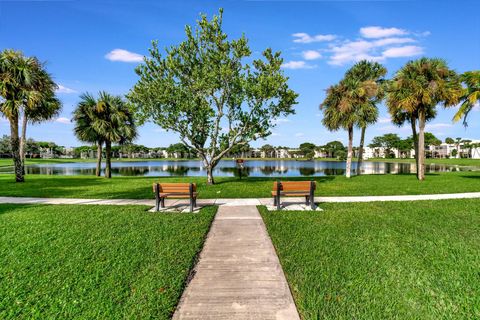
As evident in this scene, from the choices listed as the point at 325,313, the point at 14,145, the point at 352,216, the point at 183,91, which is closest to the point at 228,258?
the point at 325,313

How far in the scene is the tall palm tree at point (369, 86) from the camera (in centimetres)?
2206

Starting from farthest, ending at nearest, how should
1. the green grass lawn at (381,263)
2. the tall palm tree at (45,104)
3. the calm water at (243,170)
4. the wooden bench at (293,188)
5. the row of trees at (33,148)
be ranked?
the row of trees at (33,148), the calm water at (243,170), the tall palm tree at (45,104), the wooden bench at (293,188), the green grass lawn at (381,263)

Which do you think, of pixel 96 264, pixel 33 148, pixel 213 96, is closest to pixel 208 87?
pixel 213 96

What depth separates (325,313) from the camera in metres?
3.47

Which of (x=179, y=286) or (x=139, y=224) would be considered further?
(x=139, y=224)

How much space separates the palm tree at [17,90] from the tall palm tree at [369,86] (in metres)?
25.6

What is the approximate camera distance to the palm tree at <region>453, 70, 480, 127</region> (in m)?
18.2

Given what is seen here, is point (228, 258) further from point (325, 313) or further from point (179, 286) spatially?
point (325, 313)

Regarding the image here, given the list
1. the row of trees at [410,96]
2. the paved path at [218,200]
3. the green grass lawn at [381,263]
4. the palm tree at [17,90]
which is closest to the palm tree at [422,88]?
the row of trees at [410,96]

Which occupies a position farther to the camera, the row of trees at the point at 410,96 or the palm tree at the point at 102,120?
the palm tree at the point at 102,120

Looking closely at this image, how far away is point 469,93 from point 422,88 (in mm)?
3307

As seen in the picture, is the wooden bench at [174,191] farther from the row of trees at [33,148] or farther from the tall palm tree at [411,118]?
the row of trees at [33,148]

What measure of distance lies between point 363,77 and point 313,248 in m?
25.0

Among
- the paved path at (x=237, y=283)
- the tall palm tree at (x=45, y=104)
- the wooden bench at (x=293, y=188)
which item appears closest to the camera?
the paved path at (x=237, y=283)
